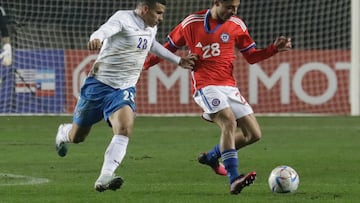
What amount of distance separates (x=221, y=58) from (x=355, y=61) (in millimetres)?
12935

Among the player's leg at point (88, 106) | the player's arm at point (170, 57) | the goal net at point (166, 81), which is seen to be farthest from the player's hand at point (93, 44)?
the goal net at point (166, 81)

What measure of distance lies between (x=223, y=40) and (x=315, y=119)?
11.9 m

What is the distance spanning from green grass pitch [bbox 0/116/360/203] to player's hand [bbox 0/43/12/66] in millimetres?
2058

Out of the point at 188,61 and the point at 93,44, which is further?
the point at 188,61

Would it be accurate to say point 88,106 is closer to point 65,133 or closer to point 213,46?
point 65,133

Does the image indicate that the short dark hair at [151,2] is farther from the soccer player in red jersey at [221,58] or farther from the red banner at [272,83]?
the red banner at [272,83]

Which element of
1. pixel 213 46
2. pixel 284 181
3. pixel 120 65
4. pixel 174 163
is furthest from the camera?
pixel 174 163

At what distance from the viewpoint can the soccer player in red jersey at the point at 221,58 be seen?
9805 millimetres

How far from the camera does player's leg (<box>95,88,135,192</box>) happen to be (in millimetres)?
8445

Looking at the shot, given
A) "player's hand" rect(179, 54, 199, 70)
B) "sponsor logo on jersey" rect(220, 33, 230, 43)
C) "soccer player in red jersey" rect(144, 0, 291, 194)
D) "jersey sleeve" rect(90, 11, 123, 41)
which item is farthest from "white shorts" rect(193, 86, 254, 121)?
"jersey sleeve" rect(90, 11, 123, 41)

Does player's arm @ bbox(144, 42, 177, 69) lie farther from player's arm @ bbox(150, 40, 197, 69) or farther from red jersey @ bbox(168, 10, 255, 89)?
player's arm @ bbox(150, 40, 197, 69)

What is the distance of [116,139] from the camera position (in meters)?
8.77

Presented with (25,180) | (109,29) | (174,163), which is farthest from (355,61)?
(109,29)

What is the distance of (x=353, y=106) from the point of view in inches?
896
